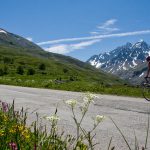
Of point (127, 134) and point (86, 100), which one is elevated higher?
point (86, 100)

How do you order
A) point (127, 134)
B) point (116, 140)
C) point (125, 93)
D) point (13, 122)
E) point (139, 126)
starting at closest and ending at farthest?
1. point (13, 122)
2. point (116, 140)
3. point (127, 134)
4. point (139, 126)
5. point (125, 93)

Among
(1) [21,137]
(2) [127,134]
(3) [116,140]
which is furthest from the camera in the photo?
(2) [127,134]

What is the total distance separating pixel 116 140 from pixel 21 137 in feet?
14.2

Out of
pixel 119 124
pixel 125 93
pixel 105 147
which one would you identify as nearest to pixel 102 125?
pixel 119 124

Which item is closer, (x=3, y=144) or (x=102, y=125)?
(x=3, y=144)

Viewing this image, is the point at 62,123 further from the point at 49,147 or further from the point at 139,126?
the point at 49,147

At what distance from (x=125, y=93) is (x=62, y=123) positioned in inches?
612

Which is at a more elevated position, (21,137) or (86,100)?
(86,100)

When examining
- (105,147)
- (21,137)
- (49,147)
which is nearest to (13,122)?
(21,137)

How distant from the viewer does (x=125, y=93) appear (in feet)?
90.5

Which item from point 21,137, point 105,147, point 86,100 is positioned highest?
point 86,100

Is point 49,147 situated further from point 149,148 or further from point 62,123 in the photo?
point 62,123

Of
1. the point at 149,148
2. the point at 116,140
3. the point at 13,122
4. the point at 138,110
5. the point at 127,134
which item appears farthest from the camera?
the point at 138,110

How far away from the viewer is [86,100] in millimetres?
4762
